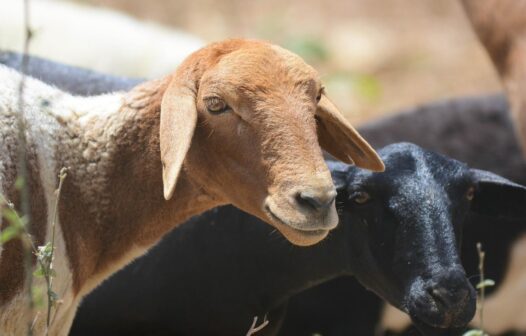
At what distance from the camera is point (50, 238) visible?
4684mm

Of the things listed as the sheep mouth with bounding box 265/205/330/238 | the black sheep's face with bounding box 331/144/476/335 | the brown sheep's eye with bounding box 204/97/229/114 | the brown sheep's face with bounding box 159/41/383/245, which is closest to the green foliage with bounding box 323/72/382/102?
the black sheep's face with bounding box 331/144/476/335

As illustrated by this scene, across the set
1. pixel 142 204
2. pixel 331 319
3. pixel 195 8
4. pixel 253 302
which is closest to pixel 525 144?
pixel 331 319

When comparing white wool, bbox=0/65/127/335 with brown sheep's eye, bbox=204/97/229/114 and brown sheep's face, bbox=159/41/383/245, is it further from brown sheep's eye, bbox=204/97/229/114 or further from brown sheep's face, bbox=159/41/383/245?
brown sheep's eye, bbox=204/97/229/114

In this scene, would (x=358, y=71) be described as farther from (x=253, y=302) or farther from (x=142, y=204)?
(x=142, y=204)

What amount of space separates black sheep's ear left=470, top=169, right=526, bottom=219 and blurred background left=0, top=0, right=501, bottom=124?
17.7ft

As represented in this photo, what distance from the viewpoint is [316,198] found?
4270 millimetres

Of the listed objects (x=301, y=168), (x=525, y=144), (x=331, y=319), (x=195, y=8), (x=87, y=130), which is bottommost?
(x=195, y=8)

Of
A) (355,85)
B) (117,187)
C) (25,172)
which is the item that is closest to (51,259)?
(25,172)

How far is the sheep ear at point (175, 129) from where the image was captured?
4422mm

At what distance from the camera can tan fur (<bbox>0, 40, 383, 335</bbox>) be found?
4.44m

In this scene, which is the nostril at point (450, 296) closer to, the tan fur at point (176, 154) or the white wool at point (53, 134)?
the tan fur at point (176, 154)

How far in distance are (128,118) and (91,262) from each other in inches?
24.3

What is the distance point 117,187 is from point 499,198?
1.94m

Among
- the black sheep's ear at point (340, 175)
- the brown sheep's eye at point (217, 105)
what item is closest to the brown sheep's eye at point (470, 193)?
the black sheep's ear at point (340, 175)
